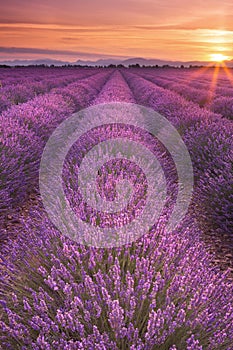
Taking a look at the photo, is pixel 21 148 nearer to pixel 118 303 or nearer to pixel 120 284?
pixel 120 284

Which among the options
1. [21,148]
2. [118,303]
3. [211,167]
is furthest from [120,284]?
[21,148]

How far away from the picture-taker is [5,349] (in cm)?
189

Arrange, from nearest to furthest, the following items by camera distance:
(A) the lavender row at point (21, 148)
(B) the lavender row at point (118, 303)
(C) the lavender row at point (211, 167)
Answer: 1. (B) the lavender row at point (118, 303)
2. (C) the lavender row at point (211, 167)
3. (A) the lavender row at point (21, 148)

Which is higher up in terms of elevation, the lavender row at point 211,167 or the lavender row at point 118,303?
the lavender row at point 211,167

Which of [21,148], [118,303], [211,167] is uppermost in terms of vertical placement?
[21,148]

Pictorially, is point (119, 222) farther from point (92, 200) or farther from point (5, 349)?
point (5, 349)

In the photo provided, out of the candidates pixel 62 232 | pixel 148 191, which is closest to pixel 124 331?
pixel 62 232

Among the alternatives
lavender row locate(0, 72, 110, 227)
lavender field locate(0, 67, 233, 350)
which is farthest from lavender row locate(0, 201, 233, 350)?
lavender row locate(0, 72, 110, 227)

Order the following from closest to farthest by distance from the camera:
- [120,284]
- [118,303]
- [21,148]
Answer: [118,303] < [120,284] < [21,148]

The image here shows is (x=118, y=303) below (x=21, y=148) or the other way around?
below

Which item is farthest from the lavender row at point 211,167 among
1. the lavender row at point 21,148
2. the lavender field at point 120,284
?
the lavender row at point 21,148

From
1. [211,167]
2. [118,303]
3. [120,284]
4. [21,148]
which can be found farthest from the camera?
[21,148]

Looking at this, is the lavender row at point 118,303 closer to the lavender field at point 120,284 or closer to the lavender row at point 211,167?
the lavender field at point 120,284

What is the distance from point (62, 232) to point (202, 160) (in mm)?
3259
